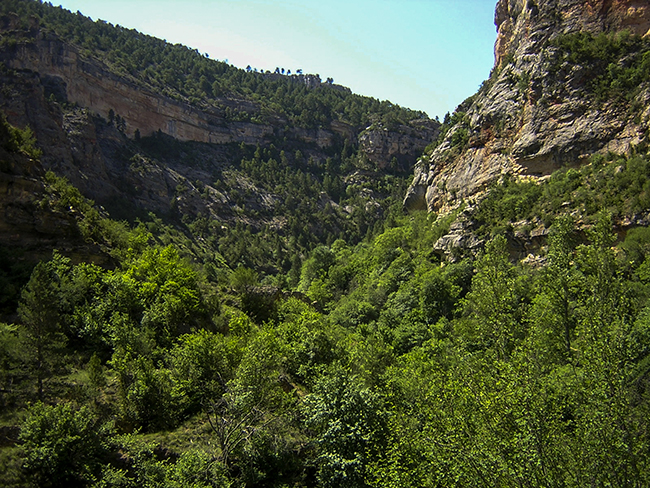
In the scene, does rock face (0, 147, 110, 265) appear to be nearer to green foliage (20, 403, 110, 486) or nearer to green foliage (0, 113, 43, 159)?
green foliage (0, 113, 43, 159)

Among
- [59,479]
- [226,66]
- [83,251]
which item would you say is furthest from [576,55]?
[226,66]

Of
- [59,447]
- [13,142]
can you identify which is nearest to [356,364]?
[59,447]

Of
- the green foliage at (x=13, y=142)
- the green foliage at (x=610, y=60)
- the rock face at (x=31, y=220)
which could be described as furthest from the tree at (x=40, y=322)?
the green foliage at (x=610, y=60)

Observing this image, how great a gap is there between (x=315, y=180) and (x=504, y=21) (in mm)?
63039

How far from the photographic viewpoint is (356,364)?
2655 cm

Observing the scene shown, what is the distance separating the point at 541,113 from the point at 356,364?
1779 inches

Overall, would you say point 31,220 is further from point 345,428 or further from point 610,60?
point 610,60

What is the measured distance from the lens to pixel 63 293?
2686 cm

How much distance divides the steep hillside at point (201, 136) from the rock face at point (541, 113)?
4563 centimetres

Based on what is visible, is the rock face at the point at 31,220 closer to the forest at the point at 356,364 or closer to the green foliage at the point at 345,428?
the forest at the point at 356,364

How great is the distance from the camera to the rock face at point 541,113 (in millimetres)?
46562

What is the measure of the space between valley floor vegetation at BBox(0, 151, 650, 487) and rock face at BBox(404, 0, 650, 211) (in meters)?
9.82

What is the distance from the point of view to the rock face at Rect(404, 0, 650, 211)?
4656 centimetres

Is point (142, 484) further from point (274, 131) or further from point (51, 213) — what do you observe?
point (274, 131)
